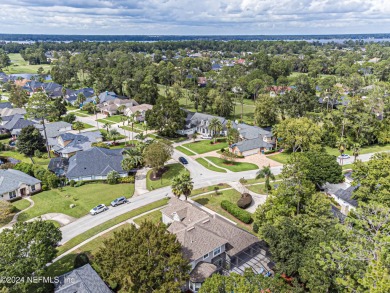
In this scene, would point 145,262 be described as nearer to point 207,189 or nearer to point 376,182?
point 207,189

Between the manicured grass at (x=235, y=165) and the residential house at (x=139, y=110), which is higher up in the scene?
the residential house at (x=139, y=110)

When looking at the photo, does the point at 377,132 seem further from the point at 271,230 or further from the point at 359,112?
the point at 271,230

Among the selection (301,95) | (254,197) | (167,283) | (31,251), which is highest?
(301,95)

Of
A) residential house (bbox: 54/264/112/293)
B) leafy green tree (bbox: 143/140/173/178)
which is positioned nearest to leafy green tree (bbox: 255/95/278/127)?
leafy green tree (bbox: 143/140/173/178)

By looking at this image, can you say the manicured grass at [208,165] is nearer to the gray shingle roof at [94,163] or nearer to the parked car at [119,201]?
the gray shingle roof at [94,163]

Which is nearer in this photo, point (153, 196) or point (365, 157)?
point (153, 196)

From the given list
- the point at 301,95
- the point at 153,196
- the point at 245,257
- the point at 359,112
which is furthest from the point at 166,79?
the point at 245,257

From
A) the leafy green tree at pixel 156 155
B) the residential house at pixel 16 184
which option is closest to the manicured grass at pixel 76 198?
the residential house at pixel 16 184
